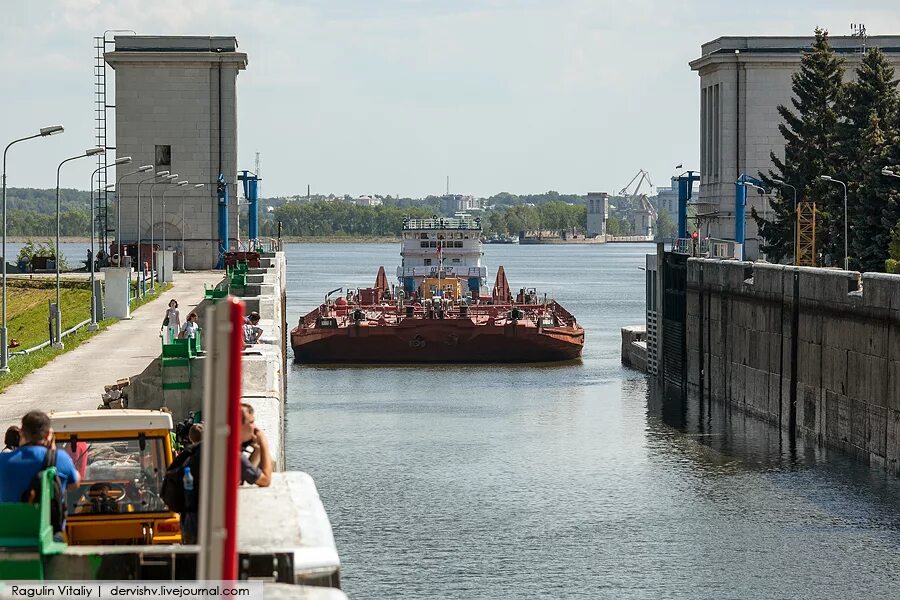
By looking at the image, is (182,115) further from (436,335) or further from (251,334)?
(251,334)

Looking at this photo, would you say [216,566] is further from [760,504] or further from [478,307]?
[478,307]

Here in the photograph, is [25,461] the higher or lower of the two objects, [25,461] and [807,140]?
the lower

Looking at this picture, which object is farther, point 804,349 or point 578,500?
point 804,349

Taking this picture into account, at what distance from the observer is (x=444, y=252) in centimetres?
7675

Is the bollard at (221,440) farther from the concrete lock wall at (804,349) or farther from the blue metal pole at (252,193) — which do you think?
the blue metal pole at (252,193)

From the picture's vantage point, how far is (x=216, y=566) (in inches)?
254

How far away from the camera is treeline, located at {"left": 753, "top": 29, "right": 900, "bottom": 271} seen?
5647 cm

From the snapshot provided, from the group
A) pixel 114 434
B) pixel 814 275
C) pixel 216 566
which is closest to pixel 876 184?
pixel 814 275

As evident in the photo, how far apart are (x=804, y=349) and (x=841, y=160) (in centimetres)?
2744

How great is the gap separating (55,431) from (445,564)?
37.6ft

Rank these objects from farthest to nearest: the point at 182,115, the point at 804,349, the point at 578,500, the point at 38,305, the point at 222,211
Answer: the point at 182,115
the point at 222,211
the point at 38,305
the point at 804,349
the point at 578,500

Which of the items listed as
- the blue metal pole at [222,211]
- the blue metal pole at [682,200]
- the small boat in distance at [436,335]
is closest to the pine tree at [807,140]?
the blue metal pole at [682,200]

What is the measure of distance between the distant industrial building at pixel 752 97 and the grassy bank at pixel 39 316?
95.9 feet

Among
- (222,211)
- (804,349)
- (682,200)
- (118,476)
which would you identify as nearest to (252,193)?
(222,211)
